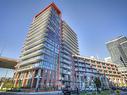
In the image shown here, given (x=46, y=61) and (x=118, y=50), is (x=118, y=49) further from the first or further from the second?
(x=46, y=61)

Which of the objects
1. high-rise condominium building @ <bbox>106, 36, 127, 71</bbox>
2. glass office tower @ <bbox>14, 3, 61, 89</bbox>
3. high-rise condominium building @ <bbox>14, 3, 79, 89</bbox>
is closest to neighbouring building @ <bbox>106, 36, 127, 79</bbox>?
high-rise condominium building @ <bbox>106, 36, 127, 71</bbox>

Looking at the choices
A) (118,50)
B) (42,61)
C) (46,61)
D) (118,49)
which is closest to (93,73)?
(46,61)

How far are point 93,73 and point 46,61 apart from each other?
42812mm

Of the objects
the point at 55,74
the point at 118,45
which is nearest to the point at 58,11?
the point at 55,74

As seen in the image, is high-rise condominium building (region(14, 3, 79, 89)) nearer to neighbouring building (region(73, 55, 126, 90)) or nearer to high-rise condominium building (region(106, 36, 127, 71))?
neighbouring building (region(73, 55, 126, 90))

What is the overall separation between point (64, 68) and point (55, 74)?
9949mm

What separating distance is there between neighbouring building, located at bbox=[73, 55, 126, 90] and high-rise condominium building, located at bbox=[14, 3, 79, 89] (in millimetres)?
7542

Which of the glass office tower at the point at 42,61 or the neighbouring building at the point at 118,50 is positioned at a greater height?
the neighbouring building at the point at 118,50

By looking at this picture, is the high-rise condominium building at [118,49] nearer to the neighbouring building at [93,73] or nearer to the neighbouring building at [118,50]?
the neighbouring building at [118,50]

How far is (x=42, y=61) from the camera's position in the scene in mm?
48250

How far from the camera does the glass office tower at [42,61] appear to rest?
152ft

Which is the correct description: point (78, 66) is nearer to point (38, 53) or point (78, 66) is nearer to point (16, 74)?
point (38, 53)

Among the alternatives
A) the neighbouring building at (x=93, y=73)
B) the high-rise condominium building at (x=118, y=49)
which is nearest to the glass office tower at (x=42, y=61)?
the neighbouring building at (x=93, y=73)

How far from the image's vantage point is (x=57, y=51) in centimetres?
5953
